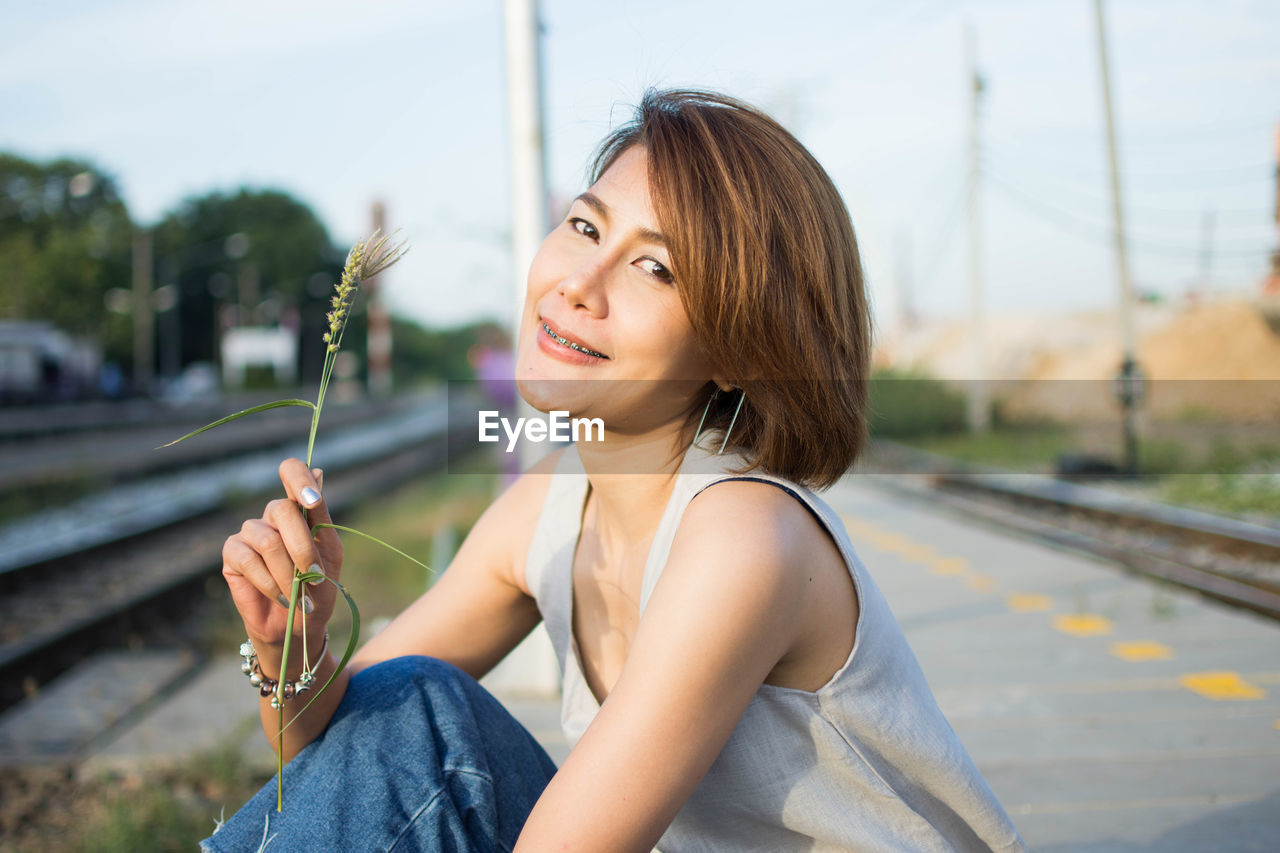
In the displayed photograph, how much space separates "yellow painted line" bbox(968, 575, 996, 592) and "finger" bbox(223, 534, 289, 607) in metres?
5.53

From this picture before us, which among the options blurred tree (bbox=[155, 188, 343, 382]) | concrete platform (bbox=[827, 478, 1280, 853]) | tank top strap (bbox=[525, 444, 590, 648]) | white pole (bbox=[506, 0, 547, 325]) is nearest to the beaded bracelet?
tank top strap (bbox=[525, 444, 590, 648])

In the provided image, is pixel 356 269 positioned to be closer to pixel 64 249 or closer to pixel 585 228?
pixel 585 228

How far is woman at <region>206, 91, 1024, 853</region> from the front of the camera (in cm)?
126

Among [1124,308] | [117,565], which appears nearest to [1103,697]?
[117,565]

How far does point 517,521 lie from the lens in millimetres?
1898

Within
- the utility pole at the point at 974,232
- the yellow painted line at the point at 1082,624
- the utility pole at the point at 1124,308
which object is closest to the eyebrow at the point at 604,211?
the yellow painted line at the point at 1082,624

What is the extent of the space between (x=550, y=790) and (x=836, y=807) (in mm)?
415

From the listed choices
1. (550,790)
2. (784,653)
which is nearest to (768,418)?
(784,653)

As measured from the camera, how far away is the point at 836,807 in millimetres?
1426

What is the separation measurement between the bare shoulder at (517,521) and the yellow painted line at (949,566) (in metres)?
5.41

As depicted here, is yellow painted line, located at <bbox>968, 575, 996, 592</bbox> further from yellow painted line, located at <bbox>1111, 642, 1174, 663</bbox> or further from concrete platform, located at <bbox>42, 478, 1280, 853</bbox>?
yellow painted line, located at <bbox>1111, 642, 1174, 663</bbox>

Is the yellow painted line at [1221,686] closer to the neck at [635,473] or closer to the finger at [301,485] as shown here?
the neck at [635,473]

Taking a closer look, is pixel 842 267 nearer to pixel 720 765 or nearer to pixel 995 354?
pixel 720 765

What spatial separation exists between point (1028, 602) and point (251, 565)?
527 centimetres
